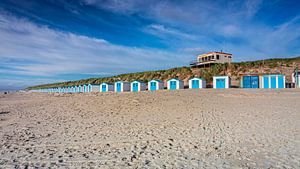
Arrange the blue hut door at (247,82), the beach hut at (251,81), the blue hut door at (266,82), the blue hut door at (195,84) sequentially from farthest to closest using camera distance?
the blue hut door at (195,84)
the blue hut door at (247,82)
the beach hut at (251,81)
the blue hut door at (266,82)

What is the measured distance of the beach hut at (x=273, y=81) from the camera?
79.0 feet

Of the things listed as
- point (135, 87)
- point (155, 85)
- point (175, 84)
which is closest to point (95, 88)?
point (135, 87)

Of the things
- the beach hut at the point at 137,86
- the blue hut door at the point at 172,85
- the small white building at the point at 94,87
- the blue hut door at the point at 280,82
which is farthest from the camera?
the small white building at the point at 94,87

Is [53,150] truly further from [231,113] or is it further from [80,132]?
[231,113]

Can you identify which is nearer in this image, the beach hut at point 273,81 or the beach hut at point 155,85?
the beach hut at point 273,81

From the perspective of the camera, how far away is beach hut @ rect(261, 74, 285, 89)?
948 inches

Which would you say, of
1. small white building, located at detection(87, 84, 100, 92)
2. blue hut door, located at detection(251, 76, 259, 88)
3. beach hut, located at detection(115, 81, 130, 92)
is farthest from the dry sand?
small white building, located at detection(87, 84, 100, 92)

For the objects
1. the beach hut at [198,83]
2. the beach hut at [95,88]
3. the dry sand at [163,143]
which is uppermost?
the beach hut at [198,83]

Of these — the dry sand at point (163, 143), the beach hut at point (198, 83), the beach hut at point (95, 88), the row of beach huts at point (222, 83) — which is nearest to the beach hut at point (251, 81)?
the row of beach huts at point (222, 83)

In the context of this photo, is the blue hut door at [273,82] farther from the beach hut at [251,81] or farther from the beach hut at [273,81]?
the beach hut at [251,81]

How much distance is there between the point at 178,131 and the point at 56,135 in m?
4.29

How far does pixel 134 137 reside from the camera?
679cm

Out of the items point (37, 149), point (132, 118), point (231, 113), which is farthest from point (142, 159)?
point (231, 113)

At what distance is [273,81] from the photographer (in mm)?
24609
